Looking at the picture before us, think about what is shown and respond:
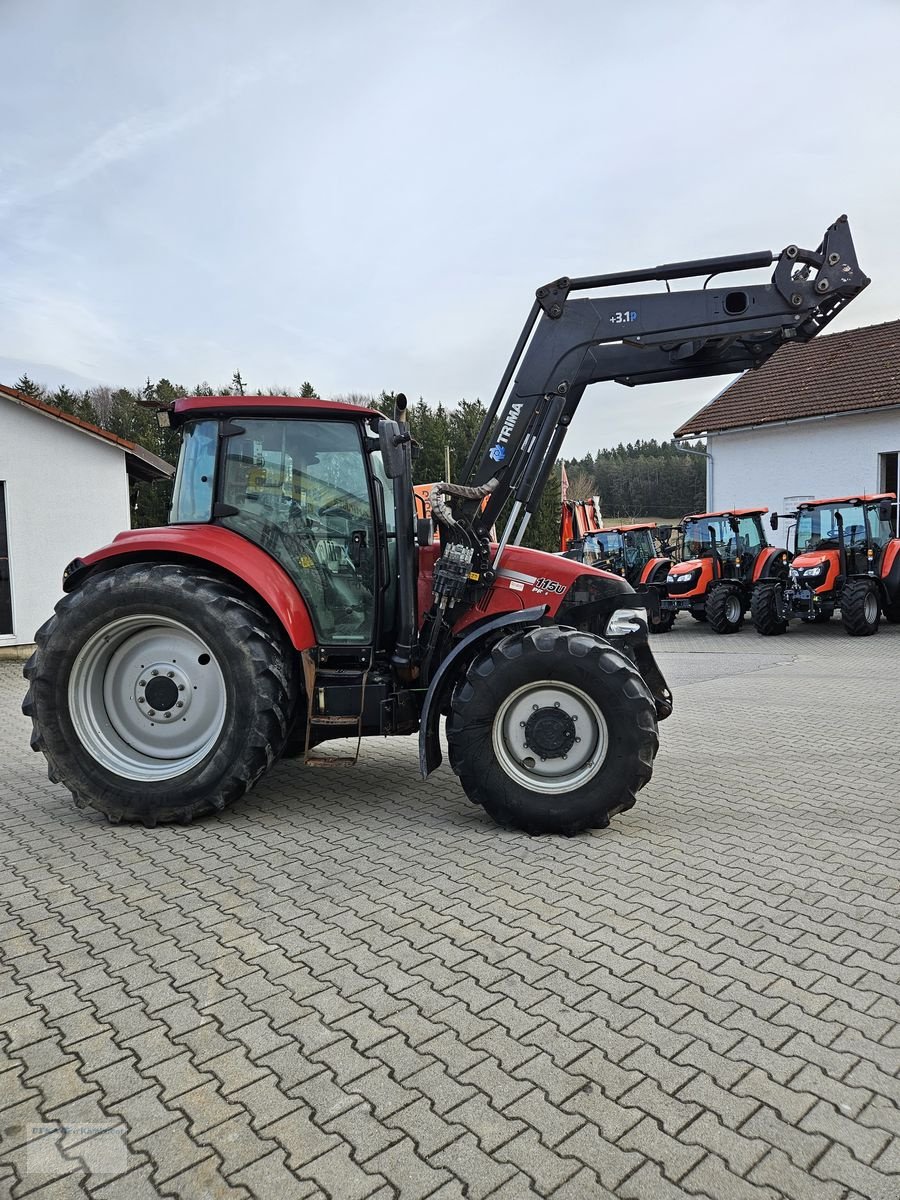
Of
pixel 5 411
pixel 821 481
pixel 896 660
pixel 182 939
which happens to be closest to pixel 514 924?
pixel 182 939

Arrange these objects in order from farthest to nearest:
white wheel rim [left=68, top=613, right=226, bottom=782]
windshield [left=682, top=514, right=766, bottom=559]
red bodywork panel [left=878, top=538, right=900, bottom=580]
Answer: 1. windshield [left=682, top=514, right=766, bottom=559]
2. red bodywork panel [left=878, top=538, right=900, bottom=580]
3. white wheel rim [left=68, top=613, right=226, bottom=782]

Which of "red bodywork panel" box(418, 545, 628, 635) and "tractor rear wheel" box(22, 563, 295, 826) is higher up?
"red bodywork panel" box(418, 545, 628, 635)

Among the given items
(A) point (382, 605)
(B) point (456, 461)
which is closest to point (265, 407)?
(A) point (382, 605)

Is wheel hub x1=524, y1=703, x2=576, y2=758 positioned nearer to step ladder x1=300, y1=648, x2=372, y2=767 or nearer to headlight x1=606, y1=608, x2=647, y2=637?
headlight x1=606, y1=608, x2=647, y2=637

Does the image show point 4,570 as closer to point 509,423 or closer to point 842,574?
point 509,423

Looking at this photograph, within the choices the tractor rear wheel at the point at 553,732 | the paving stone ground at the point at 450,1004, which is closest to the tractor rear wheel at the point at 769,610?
the paving stone ground at the point at 450,1004

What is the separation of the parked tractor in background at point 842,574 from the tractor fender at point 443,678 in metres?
11.7

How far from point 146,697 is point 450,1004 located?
2748 mm

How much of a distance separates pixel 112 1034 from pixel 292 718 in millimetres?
2331

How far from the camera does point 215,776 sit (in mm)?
4633

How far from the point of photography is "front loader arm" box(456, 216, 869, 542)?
15.4 ft

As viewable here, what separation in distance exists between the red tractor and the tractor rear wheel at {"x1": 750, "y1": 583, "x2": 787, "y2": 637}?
37.4ft

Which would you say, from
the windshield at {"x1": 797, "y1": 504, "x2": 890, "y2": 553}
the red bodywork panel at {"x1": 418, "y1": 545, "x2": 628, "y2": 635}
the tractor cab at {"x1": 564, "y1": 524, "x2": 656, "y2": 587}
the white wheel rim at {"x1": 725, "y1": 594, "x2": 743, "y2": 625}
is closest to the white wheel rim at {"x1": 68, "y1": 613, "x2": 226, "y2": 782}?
the red bodywork panel at {"x1": 418, "y1": 545, "x2": 628, "y2": 635}

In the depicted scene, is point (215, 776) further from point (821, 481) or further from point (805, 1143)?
point (821, 481)
